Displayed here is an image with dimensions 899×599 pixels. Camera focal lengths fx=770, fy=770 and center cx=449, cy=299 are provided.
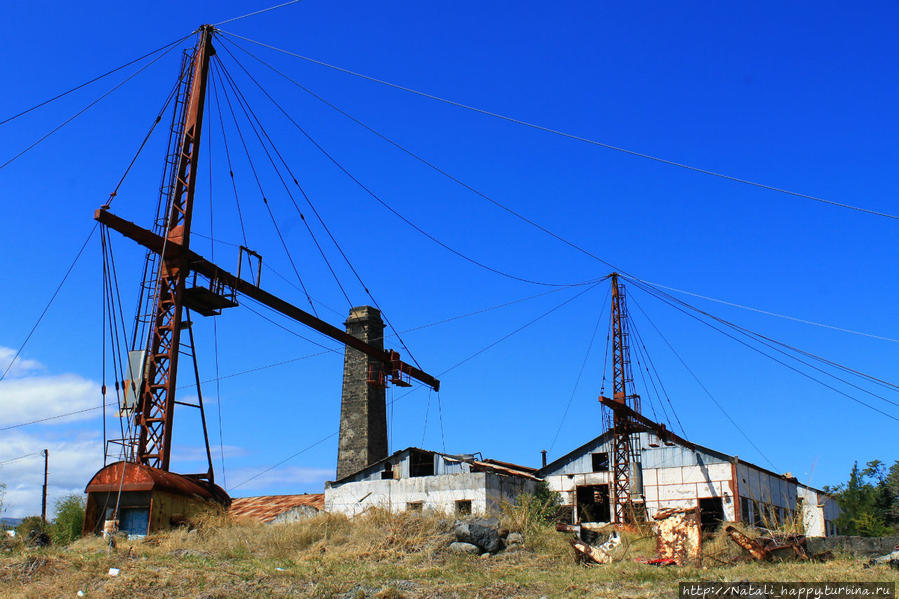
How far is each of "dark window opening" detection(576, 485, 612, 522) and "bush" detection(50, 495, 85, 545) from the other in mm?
20854

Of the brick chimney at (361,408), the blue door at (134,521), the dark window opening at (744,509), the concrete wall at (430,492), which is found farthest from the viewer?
the brick chimney at (361,408)

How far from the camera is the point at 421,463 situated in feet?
103

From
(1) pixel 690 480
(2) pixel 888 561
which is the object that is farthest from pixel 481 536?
(1) pixel 690 480

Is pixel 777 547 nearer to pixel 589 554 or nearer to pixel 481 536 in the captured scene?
pixel 589 554

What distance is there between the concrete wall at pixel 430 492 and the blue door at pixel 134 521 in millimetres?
7935

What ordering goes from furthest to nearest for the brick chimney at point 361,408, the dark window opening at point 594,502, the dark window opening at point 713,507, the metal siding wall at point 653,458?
the brick chimney at point 361,408, the dark window opening at point 594,502, the metal siding wall at point 653,458, the dark window opening at point 713,507

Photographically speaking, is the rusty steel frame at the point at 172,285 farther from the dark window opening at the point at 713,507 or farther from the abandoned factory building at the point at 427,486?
the dark window opening at the point at 713,507

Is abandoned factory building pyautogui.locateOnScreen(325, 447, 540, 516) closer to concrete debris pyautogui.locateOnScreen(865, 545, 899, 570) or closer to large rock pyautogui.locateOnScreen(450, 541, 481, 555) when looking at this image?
large rock pyautogui.locateOnScreen(450, 541, 481, 555)

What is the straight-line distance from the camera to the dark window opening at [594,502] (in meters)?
35.8

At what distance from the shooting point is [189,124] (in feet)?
81.4

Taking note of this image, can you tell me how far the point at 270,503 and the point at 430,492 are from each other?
406 inches

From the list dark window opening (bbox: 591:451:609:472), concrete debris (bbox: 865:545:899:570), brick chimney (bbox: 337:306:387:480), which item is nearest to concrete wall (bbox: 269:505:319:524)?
brick chimney (bbox: 337:306:387:480)

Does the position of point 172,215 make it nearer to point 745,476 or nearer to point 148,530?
point 148,530

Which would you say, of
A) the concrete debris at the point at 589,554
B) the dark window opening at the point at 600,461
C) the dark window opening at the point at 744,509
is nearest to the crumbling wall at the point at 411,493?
the concrete debris at the point at 589,554
